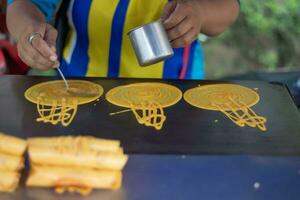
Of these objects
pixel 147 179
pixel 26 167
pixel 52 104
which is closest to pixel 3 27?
pixel 52 104

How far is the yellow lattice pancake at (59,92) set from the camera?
1.16m

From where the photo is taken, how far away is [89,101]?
45.5 inches

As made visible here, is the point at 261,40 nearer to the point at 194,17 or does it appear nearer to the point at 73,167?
the point at 194,17

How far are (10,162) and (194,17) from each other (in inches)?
22.6

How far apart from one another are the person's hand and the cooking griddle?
0.53 feet

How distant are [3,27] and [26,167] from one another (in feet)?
3.19

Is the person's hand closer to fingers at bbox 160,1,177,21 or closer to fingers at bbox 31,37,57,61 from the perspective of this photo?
fingers at bbox 160,1,177,21

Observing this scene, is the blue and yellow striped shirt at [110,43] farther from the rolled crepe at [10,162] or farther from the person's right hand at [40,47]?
the rolled crepe at [10,162]

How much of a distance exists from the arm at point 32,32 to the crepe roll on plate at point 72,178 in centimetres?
37

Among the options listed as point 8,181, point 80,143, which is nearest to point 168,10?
point 80,143

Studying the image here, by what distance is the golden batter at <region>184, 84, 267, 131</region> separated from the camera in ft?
3.56

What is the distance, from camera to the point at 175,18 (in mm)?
1188

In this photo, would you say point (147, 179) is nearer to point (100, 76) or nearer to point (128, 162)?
point (128, 162)

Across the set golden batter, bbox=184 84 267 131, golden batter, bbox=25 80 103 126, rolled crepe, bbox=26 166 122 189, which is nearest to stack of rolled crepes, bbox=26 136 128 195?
rolled crepe, bbox=26 166 122 189
